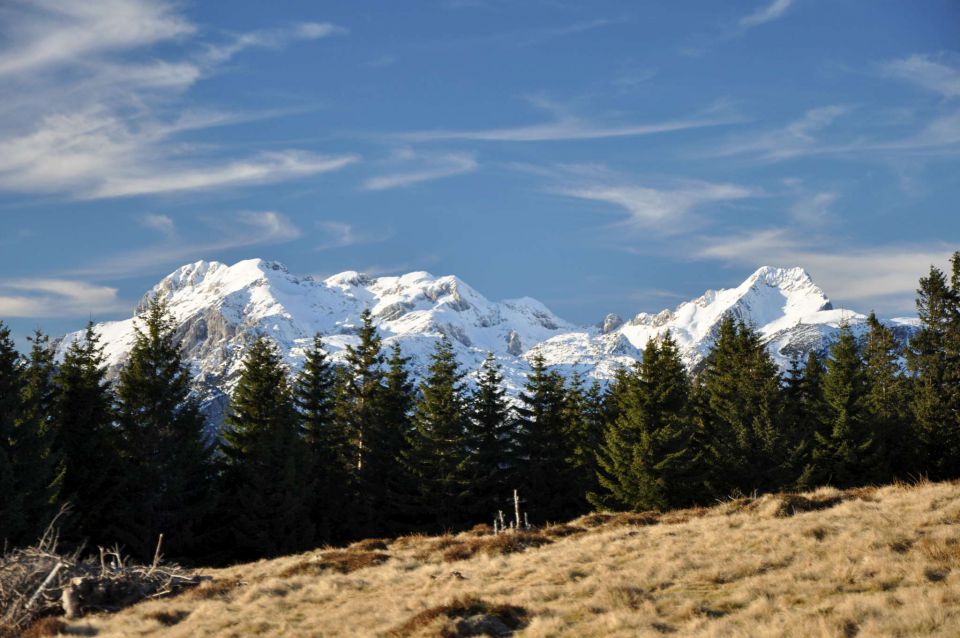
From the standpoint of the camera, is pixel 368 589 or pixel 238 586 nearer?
pixel 368 589

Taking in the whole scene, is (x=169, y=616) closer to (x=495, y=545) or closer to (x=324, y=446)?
(x=495, y=545)

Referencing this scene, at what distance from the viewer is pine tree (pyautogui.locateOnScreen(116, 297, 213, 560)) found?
37938mm

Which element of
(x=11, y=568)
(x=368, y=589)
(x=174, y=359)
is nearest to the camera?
(x=368, y=589)

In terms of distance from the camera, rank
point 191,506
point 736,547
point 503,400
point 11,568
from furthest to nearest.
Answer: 1. point 503,400
2. point 191,506
3. point 11,568
4. point 736,547

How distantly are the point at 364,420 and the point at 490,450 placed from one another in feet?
28.7

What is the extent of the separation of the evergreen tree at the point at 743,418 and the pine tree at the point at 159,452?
30.1 metres

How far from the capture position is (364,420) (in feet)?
162

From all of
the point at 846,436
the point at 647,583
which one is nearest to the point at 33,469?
the point at 647,583

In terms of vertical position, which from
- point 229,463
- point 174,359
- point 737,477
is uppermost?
point 174,359

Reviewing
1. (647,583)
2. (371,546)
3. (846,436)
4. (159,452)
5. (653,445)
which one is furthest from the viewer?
(846,436)

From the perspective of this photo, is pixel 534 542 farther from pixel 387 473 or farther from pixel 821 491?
pixel 387 473

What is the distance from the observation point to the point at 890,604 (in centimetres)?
1080

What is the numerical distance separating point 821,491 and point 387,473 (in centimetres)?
3105

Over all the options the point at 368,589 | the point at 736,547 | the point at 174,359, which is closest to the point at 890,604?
the point at 736,547
